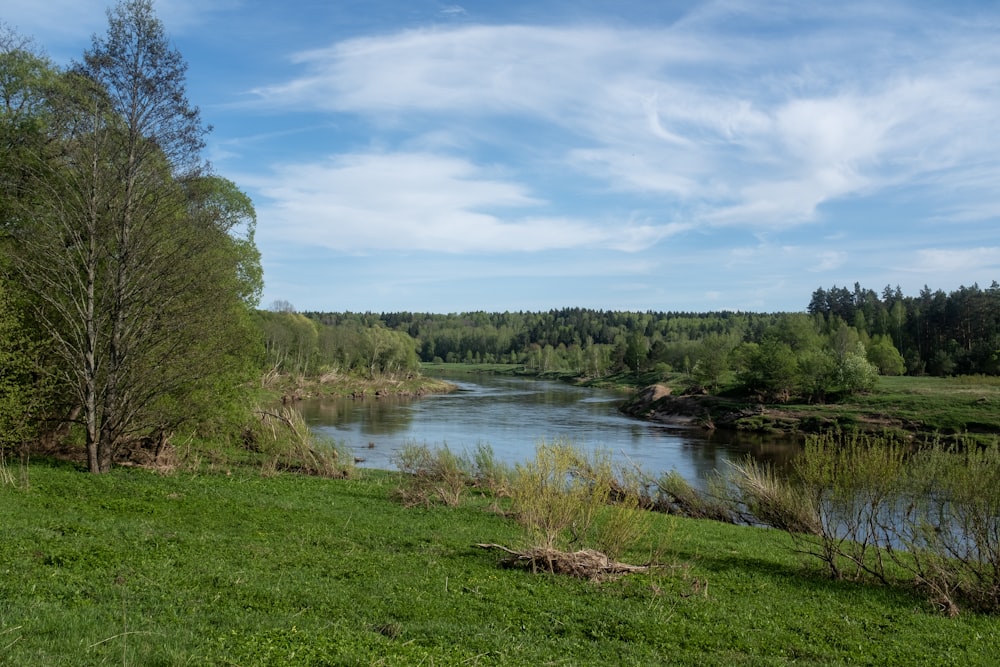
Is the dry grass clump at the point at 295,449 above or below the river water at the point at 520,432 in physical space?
above

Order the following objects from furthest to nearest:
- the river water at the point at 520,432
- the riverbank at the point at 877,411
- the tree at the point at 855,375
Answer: the tree at the point at 855,375 → the riverbank at the point at 877,411 → the river water at the point at 520,432

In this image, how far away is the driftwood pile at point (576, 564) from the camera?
11.4m

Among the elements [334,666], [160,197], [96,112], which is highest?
[96,112]

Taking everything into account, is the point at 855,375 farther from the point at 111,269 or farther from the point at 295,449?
the point at 111,269

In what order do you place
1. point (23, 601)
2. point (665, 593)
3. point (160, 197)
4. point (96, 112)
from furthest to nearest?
point (160, 197) < point (96, 112) < point (665, 593) < point (23, 601)

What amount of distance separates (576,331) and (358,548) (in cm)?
18734

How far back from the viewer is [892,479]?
1264cm

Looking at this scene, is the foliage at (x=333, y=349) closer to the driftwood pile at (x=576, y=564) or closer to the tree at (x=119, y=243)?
the tree at (x=119, y=243)

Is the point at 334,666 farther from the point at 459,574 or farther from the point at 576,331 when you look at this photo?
the point at 576,331

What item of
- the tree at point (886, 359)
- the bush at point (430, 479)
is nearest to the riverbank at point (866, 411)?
the tree at point (886, 359)

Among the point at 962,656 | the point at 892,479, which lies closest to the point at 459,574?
the point at 962,656

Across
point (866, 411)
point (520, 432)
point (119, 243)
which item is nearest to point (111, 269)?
point (119, 243)

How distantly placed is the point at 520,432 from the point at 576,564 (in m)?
37.4

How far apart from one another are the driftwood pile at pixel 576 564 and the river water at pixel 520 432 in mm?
14363
